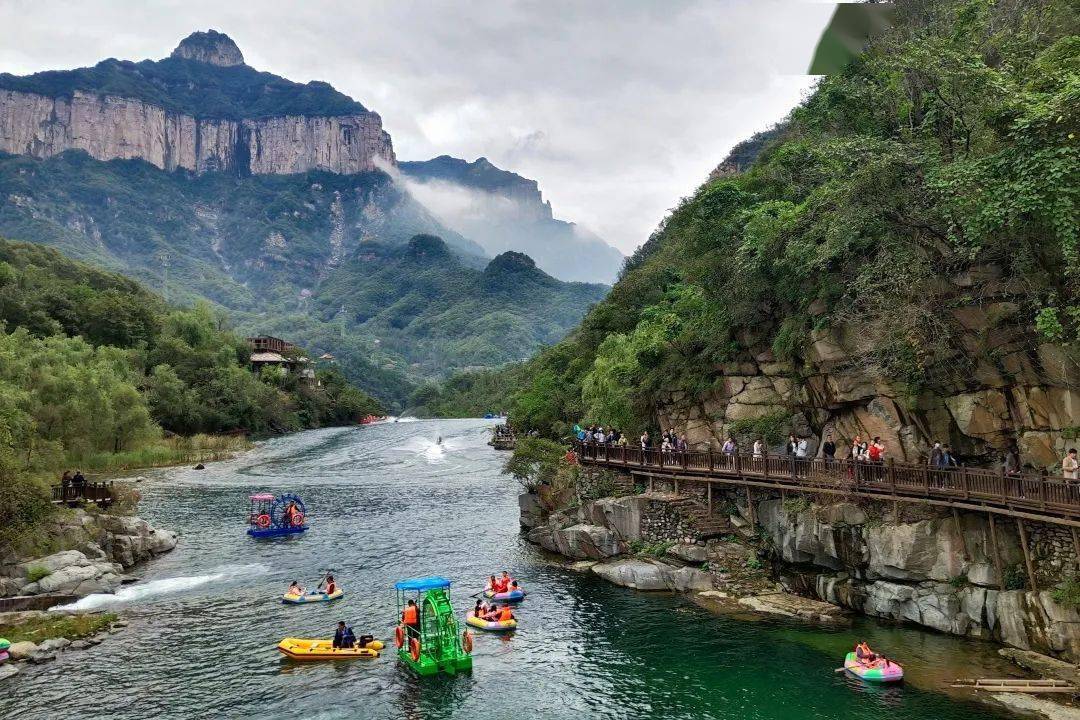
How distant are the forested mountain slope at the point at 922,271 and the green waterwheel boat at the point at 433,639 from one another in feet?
49.1

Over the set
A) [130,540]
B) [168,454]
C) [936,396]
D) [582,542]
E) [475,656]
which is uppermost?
[936,396]

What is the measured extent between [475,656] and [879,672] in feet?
37.6

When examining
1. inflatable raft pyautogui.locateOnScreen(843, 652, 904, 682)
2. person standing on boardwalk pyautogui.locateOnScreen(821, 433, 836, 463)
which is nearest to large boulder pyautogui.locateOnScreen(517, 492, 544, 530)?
person standing on boardwalk pyautogui.locateOnScreen(821, 433, 836, 463)

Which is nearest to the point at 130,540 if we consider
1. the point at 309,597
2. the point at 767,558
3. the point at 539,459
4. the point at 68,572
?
the point at 68,572

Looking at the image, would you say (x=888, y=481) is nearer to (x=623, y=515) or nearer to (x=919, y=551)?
(x=919, y=551)

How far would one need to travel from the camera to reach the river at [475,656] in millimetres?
18234

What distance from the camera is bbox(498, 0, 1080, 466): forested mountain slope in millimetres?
18125

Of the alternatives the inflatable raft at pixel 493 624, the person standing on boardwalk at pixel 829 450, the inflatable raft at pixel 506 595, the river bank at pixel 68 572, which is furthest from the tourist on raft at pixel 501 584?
the river bank at pixel 68 572

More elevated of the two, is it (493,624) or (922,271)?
(922,271)

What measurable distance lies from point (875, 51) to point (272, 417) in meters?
94.2

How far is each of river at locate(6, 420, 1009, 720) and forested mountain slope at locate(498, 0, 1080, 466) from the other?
7.48 meters

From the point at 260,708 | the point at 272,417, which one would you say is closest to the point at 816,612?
the point at 260,708

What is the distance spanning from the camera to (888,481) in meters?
22.2

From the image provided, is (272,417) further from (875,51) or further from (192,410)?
(875,51)
